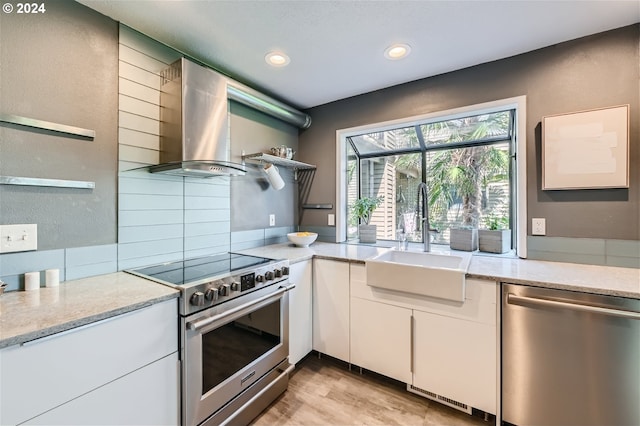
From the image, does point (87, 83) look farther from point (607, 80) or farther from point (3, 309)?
point (607, 80)

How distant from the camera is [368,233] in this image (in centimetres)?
A: 267

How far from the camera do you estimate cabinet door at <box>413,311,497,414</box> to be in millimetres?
1495

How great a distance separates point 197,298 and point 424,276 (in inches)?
50.2

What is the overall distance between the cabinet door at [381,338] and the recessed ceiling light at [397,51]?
1751 mm

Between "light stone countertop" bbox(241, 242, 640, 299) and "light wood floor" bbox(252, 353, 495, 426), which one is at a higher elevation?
"light stone countertop" bbox(241, 242, 640, 299)

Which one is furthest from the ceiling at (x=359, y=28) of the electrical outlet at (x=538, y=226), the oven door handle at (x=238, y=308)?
the oven door handle at (x=238, y=308)

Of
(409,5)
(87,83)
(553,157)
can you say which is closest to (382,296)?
(553,157)

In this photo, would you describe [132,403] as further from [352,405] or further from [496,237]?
[496,237]

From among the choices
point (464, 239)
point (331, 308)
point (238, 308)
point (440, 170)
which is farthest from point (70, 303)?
point (440, 170)

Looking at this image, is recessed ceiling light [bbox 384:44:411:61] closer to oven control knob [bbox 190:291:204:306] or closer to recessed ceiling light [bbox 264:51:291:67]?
recessed ceiling light [bbox 264:51:291:67]

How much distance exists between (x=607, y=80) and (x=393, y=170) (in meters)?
1.59

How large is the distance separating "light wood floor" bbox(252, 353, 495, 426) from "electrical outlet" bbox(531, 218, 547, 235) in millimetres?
1223

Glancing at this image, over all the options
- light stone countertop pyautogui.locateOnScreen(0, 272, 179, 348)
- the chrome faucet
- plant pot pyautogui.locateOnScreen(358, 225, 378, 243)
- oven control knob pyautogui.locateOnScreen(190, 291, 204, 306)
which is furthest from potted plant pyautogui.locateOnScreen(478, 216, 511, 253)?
light stone countertop pyautogui.locateOnScreen(0, 272, 179, 348)

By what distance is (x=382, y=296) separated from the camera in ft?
5.99
